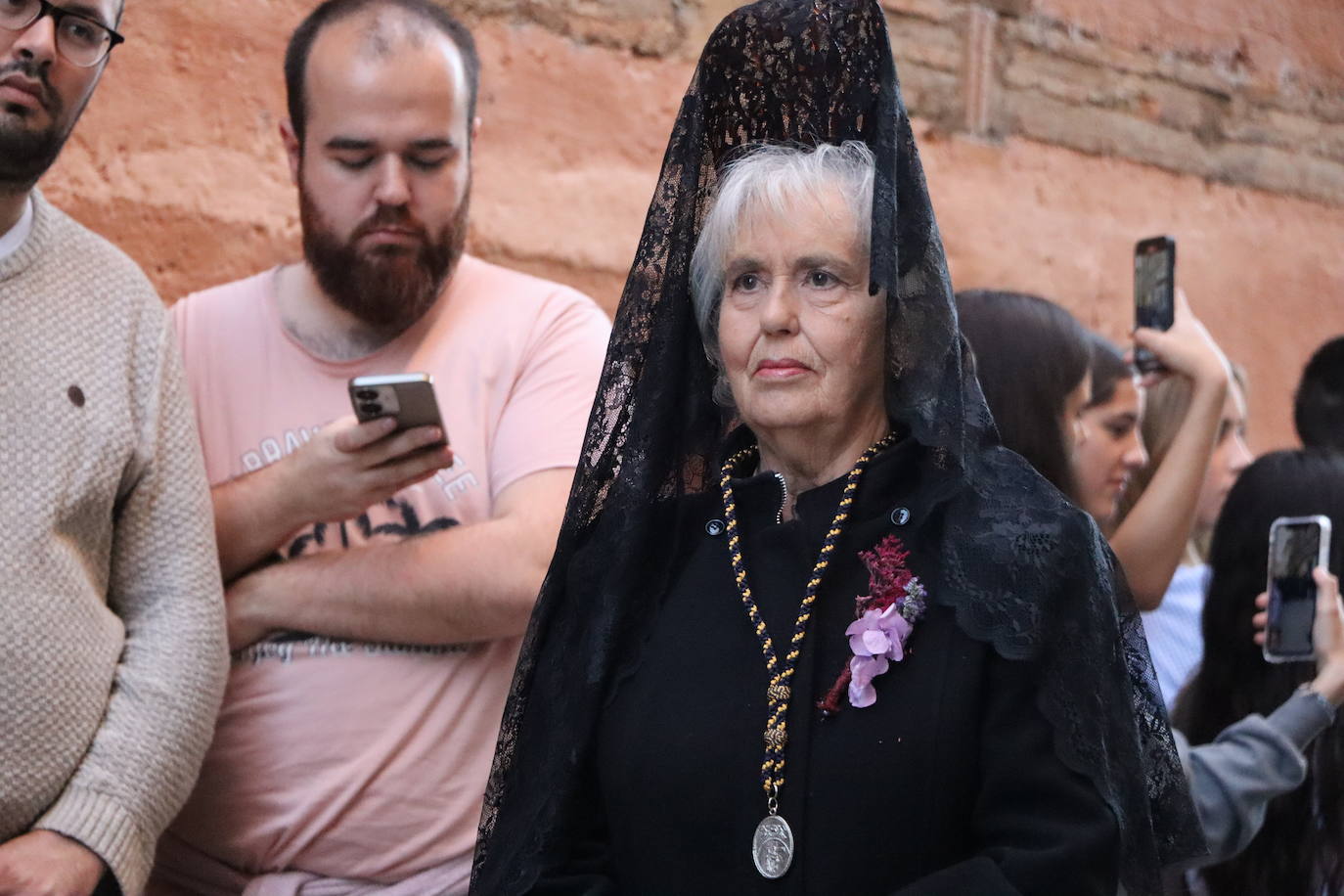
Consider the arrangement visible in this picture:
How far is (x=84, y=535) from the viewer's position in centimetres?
258

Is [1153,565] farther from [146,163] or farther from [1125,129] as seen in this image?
[1125,129]

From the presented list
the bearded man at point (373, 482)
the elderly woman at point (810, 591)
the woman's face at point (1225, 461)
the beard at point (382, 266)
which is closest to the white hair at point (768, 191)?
the elderly woman at point (810, 591)

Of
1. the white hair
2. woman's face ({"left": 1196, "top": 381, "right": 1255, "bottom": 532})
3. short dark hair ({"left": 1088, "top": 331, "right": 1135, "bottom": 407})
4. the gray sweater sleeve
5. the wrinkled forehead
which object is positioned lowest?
the gray sweater sleeve

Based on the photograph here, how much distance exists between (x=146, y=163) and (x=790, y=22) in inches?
73.3

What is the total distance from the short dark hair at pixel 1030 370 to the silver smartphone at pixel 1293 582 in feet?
1.51

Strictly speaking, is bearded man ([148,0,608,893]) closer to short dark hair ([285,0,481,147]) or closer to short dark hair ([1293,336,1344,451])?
short dark hair ([285,0,481,147])

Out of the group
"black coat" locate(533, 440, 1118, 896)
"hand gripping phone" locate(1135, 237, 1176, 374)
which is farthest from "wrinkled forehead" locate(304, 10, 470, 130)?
"hand gripping phone" locate(1135, 237, 1176, 374)

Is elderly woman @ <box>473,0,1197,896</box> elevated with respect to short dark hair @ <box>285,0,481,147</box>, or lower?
lower

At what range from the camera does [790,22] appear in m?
2.25

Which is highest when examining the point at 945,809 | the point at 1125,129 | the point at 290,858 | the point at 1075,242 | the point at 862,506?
the point at 1125,129

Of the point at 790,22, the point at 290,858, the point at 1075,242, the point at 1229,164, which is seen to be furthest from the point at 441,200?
the point at 1229,164

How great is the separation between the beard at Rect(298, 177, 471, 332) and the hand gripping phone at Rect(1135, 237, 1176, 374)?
137cm

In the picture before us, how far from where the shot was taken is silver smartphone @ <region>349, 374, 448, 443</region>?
257cm

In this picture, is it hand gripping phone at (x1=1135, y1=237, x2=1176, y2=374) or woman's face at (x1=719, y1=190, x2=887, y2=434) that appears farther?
hand gripping phone at (x1=1135, y1=237, x2=1176, y2=374)
